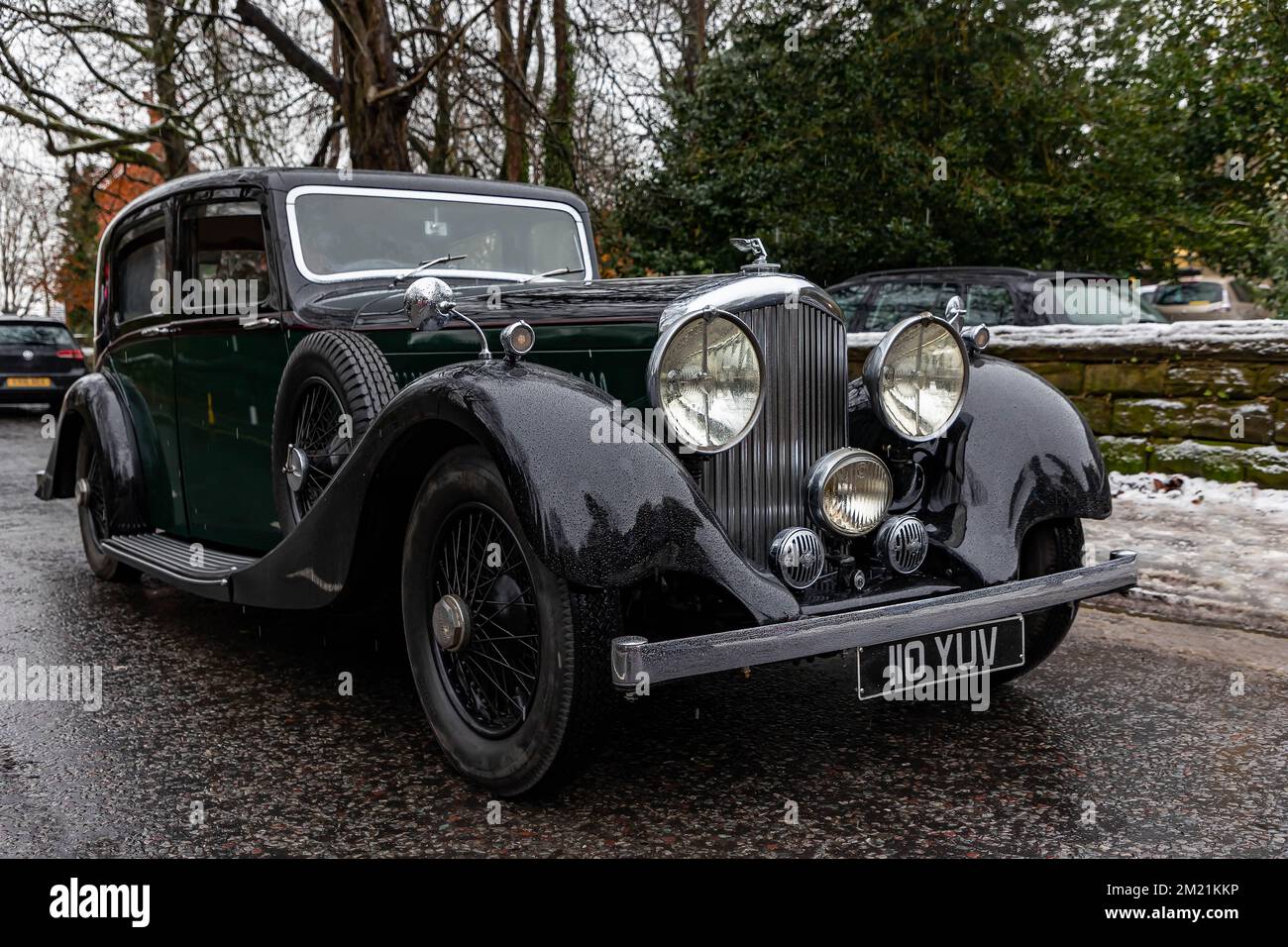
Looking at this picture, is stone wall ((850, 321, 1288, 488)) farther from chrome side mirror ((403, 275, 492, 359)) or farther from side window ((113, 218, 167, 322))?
side window ((113, 218, 167, 322))

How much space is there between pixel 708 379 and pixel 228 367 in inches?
91.8

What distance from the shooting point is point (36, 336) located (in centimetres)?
1614

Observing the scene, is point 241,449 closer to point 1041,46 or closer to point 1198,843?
point 1198,843

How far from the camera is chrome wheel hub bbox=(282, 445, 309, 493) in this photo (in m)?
3.86

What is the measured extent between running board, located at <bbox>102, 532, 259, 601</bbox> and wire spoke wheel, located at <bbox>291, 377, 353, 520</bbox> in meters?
0.30

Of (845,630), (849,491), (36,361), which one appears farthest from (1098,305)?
(36,361)

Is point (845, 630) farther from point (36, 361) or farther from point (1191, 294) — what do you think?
point (1191, 294)

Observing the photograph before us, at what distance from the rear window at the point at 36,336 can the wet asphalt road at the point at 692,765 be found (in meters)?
13.3

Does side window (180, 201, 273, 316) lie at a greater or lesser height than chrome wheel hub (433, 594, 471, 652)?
greater

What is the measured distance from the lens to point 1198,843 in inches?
103

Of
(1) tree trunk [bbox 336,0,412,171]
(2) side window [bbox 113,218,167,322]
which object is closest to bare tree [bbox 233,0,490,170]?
(1) tree trunk [bbox 336,0,412,171]

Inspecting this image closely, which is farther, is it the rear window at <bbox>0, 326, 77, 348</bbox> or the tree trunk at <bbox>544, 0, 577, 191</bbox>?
the rear window at <bbox>0, 326, 77, 348</bbox>

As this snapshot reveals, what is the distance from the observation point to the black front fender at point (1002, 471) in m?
3.32

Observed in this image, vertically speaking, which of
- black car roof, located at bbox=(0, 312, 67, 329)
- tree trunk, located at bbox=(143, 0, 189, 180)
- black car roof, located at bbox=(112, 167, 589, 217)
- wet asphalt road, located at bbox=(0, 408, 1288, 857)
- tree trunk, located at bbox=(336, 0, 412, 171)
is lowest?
wet asphalt road, located at bbox=(0, 408, 1288, 857)
